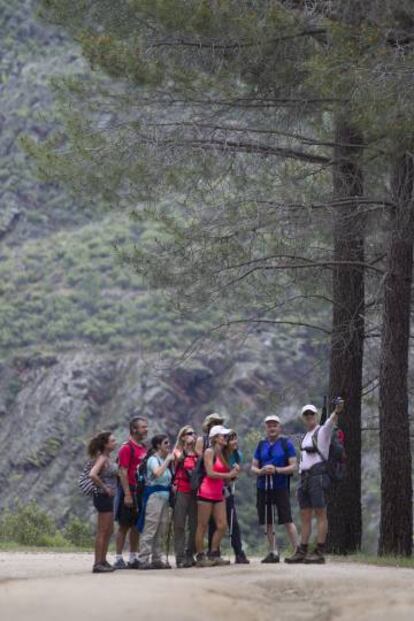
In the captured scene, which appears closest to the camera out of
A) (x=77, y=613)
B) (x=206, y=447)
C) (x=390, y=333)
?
(x=77, y=613)

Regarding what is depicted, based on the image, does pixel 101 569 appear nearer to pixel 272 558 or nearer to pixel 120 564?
pixel 120 564

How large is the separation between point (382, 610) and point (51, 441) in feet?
148

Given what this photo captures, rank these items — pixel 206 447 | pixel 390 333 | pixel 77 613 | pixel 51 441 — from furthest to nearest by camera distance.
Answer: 1. pixel 51 441
2. pixel 390 333
3. pixel 206 447
4. pixel 77 613

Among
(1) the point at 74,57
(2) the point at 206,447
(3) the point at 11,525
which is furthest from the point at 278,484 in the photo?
(1) the point at 74,57

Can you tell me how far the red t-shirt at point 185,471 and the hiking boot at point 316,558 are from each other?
145 centimetres

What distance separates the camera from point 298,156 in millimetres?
17578

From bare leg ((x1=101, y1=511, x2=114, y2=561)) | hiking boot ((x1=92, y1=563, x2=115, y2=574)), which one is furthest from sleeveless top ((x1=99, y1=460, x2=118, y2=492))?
hiking boot ((x1=92, y1=563, x2=115, y2=574))

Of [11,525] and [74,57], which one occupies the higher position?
[74,57]

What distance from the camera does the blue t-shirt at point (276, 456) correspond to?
579 inches

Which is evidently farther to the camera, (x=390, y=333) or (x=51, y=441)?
(x=51, y=441)

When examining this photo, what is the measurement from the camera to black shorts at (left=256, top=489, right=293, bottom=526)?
14828 millimetres

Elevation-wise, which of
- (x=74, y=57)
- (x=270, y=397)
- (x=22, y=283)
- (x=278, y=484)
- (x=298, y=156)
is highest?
(x=74, y=57)

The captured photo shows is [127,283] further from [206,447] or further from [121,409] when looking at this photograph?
[206,447]

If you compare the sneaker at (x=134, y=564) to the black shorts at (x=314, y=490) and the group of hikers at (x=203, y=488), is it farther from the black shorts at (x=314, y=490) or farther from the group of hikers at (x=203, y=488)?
the black shorts at (x=314, y=490)
